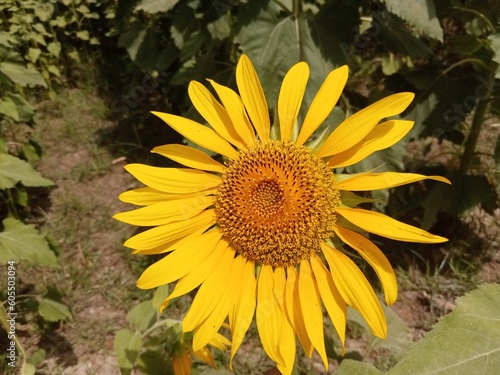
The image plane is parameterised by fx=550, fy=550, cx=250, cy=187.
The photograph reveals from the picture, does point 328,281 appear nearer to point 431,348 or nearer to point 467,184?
point 431,348

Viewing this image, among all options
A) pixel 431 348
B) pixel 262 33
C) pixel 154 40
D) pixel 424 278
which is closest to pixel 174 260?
pixel 431 348

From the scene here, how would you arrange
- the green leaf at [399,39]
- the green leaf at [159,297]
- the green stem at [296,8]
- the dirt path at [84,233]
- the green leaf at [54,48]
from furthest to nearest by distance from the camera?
the green leaf at [54,48] → the dirt path at [84,233] → the green leaf at [399,39] → the green stem at [296,8] → the green leaf at [159,297]

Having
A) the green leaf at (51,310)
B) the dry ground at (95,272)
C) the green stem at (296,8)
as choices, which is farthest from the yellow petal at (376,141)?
the green leaf at (51,310)

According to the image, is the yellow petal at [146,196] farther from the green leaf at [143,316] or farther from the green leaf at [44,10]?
the green leaf at [44,10]

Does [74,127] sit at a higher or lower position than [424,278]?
higher

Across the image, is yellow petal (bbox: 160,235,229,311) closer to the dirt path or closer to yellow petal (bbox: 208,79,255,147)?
yellow petal (bbox: 208,79,255,147)

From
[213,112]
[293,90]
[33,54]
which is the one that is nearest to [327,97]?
[293,90]
